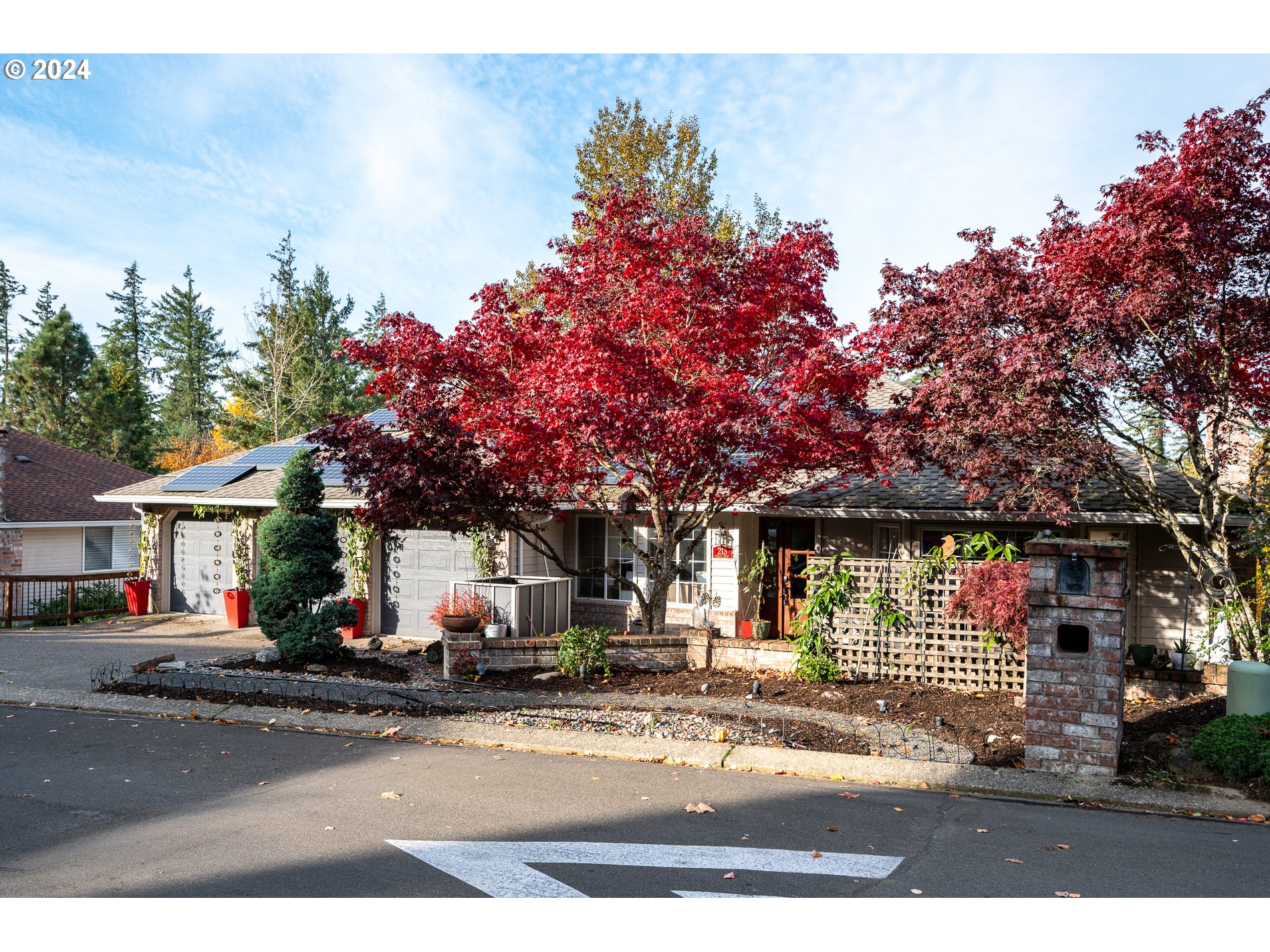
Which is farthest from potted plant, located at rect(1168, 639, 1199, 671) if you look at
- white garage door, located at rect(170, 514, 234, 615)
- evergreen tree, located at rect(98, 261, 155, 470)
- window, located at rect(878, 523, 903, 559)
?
evergreen tree, located at rect(98, 261, 155, 470)

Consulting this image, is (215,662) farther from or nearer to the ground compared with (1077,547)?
nearer to the ground

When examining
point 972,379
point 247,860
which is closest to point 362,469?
point 247,860

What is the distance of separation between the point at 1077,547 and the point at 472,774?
17.8 feet

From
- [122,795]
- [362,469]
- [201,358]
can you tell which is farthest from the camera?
[201,358]

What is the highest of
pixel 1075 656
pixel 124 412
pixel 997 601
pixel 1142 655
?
pixel 124 412

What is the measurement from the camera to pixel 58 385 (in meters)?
35.4

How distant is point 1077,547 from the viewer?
721 cm

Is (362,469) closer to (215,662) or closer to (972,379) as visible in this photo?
(215,662)

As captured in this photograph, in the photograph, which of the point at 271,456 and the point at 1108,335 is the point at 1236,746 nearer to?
the point at 1108,335

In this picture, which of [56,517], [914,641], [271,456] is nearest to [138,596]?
[271,456]

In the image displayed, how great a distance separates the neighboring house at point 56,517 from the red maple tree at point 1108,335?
21605mm

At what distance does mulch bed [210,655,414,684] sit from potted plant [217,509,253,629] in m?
5.47

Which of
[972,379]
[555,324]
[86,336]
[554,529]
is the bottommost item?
[554,529]

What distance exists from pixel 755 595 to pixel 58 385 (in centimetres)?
3310
